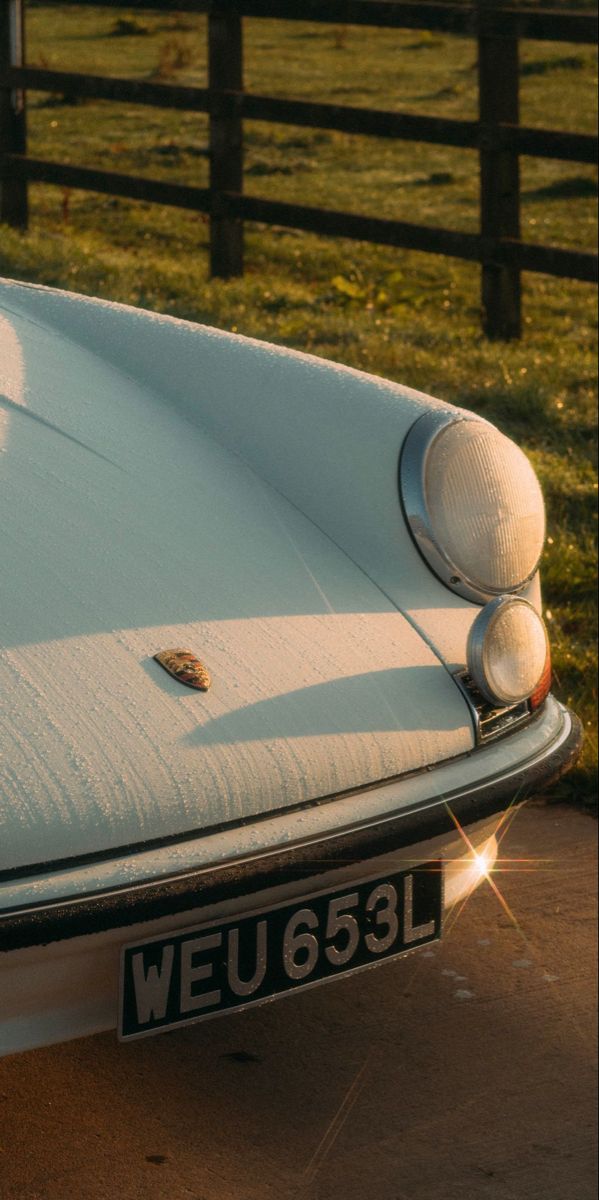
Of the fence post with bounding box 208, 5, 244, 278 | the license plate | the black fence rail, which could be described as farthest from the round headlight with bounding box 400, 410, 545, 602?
the fence post with bounding box 208, 5, 244, 278

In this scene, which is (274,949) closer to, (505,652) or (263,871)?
(263,871)

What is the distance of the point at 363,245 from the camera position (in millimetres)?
9586

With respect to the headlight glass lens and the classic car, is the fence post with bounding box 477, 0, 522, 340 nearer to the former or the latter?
the classic car

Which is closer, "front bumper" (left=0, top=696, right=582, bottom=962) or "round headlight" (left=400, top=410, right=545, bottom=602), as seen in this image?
"front bumper" (left=0, top=696, right=582, bottom=962)

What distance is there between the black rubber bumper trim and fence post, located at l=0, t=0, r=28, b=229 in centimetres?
612

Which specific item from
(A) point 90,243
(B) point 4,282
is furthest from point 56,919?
(A) point 90,243

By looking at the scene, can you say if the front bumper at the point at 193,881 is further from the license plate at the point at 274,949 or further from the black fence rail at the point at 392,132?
the black fence rail at the point at 392,132

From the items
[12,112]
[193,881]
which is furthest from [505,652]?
[12,112]

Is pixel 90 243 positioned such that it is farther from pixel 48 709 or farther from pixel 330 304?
pixel 48 709

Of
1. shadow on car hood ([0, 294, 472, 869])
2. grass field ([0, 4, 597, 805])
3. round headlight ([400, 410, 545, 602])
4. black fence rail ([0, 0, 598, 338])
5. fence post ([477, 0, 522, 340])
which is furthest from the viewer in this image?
fence post ([477, 0, 522, 340])

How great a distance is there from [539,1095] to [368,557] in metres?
0.78

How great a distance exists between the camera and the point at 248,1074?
212 centimetres

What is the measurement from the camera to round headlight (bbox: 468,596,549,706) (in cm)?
198

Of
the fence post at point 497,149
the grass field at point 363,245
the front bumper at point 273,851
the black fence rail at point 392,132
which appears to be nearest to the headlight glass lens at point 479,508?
the front bumper at point 273,851
